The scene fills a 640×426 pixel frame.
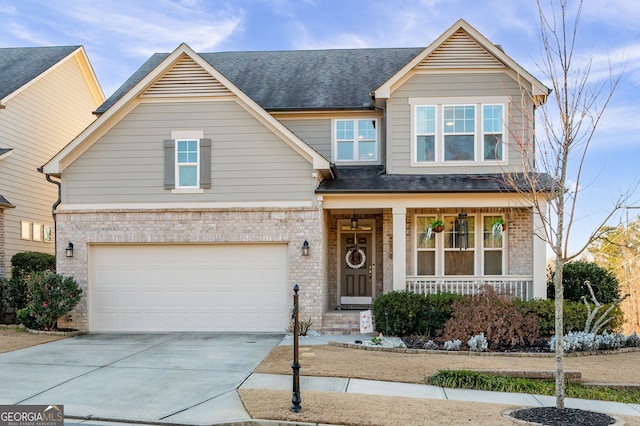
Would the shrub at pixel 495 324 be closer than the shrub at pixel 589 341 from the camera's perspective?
No

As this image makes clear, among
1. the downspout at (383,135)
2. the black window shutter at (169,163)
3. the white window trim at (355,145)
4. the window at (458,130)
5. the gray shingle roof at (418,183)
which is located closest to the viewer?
the gray shingle roof at (418,183)

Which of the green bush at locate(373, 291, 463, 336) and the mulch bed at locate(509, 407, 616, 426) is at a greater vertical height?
the green bush at locate(373, 291, 463, 336)

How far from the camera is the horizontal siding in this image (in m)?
17.0

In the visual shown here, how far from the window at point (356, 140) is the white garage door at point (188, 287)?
3.50 m

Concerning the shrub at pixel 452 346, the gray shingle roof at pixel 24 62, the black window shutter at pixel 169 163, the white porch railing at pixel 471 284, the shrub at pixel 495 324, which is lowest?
the shrub at pixel 452 346

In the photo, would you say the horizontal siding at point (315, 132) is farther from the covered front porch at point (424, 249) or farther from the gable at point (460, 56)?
the gable at point (460, 56)

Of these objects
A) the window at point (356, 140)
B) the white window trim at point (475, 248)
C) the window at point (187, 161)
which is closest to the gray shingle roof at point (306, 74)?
the window at point (356, 140)

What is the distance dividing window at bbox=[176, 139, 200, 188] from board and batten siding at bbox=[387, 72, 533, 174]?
492 cm

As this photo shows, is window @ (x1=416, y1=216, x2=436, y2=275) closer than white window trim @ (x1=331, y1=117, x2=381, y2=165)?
Yes

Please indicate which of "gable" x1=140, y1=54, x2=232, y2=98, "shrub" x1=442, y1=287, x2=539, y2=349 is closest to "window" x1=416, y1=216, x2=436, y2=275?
"shrub" x1=442, y1=287, x2=539, y2=349

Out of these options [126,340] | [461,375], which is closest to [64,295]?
[126,340]

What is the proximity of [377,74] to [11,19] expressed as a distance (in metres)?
13.5

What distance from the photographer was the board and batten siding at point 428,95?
15594mm

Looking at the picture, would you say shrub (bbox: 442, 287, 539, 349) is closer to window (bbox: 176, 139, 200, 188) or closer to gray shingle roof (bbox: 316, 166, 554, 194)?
gray shingle roof (bbox: 316, 166, 554, 194)
